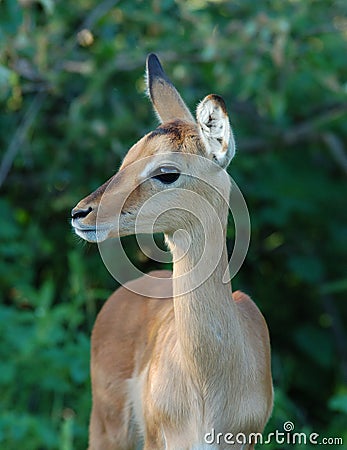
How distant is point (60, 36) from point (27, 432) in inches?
120

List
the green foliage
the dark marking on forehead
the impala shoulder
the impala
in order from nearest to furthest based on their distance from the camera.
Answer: the impala
the dark marking on forehead
the impala shoulder
the green foliage

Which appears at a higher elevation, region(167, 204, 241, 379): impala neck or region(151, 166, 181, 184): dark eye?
region(151, 166, 181, 184): dark eye

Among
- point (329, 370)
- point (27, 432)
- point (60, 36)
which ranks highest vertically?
point (60, 36)

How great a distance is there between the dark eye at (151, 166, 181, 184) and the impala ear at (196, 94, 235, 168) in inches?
6.5

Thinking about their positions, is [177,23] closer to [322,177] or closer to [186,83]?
[186,83]

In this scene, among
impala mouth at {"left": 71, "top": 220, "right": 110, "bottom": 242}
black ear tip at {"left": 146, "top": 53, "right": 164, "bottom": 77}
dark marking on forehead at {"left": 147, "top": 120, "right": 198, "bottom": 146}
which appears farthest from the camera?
black ear tip at {"left": 146, "top": 53, "right": 164, "bottom": 77}

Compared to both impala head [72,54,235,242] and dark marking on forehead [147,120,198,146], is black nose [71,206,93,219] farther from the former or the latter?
dark marking on forehead [147,120,198,146]

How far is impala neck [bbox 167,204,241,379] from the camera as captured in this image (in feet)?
12.5

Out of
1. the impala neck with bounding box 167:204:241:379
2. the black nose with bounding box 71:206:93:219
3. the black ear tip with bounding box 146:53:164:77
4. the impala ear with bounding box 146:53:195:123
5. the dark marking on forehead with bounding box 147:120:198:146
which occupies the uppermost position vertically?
the black ear tip with bounding box 146:53:164:77

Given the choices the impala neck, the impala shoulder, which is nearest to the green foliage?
the impala shoulder

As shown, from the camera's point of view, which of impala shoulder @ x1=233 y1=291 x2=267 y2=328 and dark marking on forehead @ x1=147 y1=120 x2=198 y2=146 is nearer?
dark marking on forehead @ x1=147 y1=120 x2=198 y2=146

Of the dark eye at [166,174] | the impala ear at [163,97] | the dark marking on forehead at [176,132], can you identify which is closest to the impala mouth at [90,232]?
the dark eye at [166,174]

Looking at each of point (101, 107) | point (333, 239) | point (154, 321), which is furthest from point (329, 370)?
point (154, 321)

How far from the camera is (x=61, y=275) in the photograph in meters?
8.48
